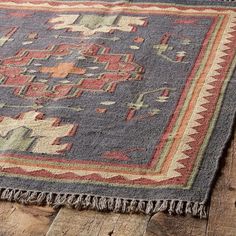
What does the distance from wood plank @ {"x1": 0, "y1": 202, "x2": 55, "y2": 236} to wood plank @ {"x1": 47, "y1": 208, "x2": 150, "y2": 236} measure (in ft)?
0.08

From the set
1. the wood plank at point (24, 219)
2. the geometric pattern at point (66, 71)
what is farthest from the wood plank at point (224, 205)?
the geometric pattern at point (66, 71)

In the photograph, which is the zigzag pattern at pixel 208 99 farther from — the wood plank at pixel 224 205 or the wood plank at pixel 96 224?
the wood plank at pixel 96 224

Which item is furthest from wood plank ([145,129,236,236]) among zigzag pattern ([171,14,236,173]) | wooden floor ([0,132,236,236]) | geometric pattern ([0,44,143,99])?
geometric pattern ([0,44,143,99])

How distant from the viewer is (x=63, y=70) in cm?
218

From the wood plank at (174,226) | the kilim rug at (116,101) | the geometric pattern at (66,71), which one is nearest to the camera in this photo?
the wood plank at (174,226)

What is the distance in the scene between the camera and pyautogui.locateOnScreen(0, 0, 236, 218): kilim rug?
160cm

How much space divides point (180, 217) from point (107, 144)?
13.9 inches

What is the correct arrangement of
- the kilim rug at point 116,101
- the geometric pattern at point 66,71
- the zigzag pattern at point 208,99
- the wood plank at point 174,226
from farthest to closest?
the geometric pattern at point 66,71
the zigzag pattern at point 208,99
the kilim rug at point 116,101
the wood plank at point 174,226

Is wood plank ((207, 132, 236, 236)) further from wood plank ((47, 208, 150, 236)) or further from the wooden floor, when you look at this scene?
wood plank ((47, 208, 150, 236))

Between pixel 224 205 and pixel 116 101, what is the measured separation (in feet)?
1.89

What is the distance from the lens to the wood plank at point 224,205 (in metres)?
1.45

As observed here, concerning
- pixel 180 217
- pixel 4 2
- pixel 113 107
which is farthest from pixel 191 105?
pixel 4 2

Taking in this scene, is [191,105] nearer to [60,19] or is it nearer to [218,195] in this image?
[218,195]

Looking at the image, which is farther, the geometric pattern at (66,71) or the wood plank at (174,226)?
the geometric pattern at (66,71)
